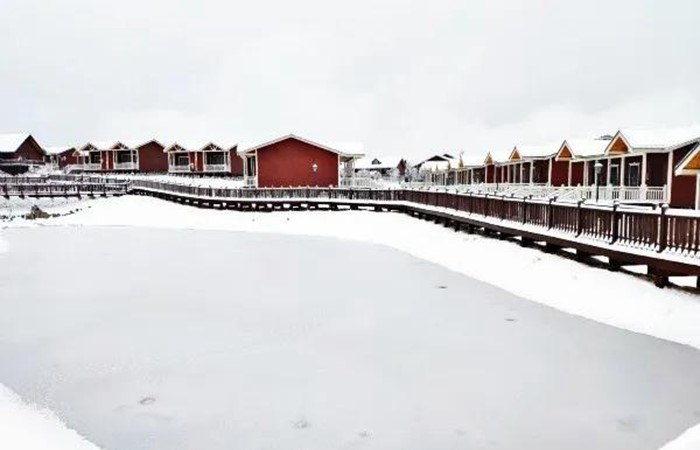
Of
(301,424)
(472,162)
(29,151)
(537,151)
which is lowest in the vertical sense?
(301,424)

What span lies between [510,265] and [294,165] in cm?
2907

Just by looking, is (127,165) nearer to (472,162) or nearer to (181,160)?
(181,160)

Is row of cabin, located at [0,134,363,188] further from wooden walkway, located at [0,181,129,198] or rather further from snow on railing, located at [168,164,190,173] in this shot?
wooden walkway, located at [0,181,129,198]

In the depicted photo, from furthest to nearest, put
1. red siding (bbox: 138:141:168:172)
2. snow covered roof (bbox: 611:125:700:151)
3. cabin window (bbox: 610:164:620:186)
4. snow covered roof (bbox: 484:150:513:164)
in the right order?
red siding (bbox: 138:141:168:172), snow covered roof (bbox: 484:150:513:164), cabin window (bbox: 610:164:620:186), snow covered roof (bbox: 611:125:700:151)

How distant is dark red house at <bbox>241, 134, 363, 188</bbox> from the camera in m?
43.2

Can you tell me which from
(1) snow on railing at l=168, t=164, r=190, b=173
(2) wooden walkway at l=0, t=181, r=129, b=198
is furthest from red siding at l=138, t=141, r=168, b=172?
(2) wooden walkway at l=0, t=181, r=129, b=198

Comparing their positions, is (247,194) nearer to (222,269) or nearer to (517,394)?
(222,269)

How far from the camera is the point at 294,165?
4338cm

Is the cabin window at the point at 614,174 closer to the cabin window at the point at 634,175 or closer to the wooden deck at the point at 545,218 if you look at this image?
the cabin window at the point at 634,175

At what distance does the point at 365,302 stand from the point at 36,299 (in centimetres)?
762

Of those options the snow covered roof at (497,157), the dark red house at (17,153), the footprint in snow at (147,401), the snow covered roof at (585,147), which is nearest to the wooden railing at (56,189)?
the dark red house at (17,153)

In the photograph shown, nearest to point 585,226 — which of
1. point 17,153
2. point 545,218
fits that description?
point 545,218

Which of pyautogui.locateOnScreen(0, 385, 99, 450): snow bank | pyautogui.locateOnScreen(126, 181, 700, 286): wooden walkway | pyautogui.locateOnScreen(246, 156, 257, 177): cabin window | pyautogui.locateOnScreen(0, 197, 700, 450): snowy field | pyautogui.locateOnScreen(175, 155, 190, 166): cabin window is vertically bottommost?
pyautogui.locateOnScreen(0, 385, 99, 450): snow bank

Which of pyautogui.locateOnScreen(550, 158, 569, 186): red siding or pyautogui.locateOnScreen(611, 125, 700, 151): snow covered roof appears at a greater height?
pyautogui.locateOnScreen(611, 125, 700, 151): snow covered roof
